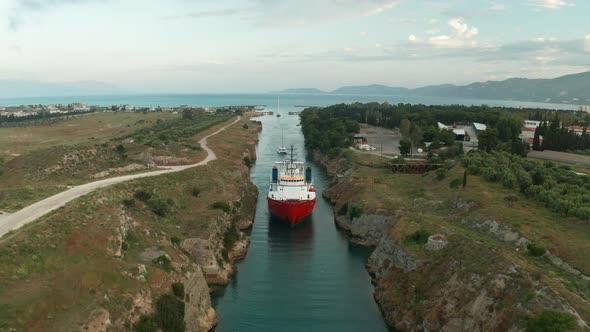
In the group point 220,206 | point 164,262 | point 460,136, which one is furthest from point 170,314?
point 460,136

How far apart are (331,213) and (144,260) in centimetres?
4245

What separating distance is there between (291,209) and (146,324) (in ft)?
117

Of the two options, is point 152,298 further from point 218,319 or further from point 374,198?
point 374,198

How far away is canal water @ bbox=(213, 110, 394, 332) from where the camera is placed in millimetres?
40750

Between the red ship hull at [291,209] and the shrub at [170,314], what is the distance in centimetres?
3189

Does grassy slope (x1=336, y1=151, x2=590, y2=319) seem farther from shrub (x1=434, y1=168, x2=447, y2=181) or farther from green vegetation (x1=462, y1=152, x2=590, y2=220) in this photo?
green vegetation (x1=462, y1=152, x2=590, y2=220)

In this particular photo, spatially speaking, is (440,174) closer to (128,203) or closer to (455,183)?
(455,183)

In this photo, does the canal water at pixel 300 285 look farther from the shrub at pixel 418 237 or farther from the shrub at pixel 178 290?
the shrub at pixel 418 237

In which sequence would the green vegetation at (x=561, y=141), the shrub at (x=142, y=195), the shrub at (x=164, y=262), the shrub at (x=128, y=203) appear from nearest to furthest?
the shrub at (x=164, y=262), the shrub at (x=128, y=203), the shrub at (x=142, y=195), the green vegetation at (x=561, y=141)

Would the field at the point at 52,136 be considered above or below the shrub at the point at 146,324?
above

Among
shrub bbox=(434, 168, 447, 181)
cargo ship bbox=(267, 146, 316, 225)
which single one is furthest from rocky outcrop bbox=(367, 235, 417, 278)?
shrub bbox=(434, 168, 447, 181)

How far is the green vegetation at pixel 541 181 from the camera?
50.4 m

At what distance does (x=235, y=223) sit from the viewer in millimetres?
62812

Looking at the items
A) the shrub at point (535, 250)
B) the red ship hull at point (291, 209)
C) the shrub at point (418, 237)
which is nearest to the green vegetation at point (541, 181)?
the shrub at point (535, 250)
